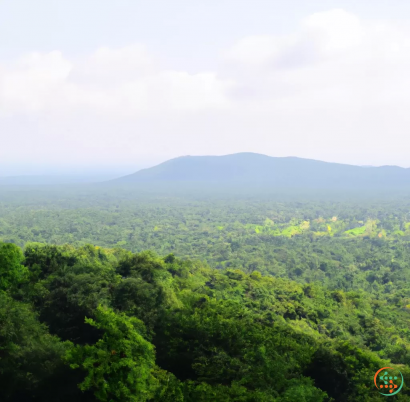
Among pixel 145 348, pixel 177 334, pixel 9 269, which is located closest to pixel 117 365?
pixel 145 348

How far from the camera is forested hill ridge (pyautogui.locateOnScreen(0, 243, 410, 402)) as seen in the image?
995 centimetres

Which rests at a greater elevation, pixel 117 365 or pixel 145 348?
pixel 117 365

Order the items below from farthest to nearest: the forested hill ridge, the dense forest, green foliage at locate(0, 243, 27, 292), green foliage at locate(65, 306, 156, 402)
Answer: green foliage at locate(0, 243, 27, 292) < the dense forest < the forested hill ridge < green foliage at locate(65, 306, 156, 402)

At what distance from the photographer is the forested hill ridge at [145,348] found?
32.7 feet

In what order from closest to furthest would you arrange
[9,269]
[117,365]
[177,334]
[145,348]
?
[117,365], [145,348], [177,334], [9,269]

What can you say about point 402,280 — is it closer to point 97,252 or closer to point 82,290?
point 97,252

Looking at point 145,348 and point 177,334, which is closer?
point 145,348

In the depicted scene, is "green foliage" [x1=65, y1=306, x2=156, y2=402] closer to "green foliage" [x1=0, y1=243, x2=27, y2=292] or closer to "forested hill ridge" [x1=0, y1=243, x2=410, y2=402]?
"forested hill ridge" [x1=0, y1=243, x2=410, y2=402]

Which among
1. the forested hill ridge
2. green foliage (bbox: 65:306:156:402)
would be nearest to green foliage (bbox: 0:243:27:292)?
the forested hill ridge

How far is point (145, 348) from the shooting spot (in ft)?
35.1

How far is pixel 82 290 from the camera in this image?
1538 centimetres

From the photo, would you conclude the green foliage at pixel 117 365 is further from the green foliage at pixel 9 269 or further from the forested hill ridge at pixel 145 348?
the green foliage at pixel 9 269

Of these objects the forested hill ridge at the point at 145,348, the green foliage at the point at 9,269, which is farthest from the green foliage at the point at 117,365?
the green foliage at the point at 9,269

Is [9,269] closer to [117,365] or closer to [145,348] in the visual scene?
[145,348]
